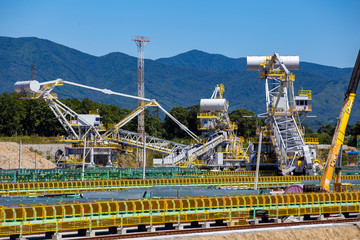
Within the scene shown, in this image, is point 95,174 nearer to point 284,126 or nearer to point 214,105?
point 214,105

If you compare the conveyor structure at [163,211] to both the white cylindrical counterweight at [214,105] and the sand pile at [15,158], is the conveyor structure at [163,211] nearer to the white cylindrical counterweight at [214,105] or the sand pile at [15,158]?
the white cylindrical counterweight at [214,105]

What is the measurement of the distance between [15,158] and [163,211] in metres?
89.2

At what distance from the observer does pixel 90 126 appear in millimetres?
130750

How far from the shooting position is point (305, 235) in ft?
158

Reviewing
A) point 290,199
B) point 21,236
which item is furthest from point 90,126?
point 21,236

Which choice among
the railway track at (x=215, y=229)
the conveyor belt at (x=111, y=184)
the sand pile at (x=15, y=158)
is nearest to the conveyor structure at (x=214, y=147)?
the sand pile at (x=15, y=158)

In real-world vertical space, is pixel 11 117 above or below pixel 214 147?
above

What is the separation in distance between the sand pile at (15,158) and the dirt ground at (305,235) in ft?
298

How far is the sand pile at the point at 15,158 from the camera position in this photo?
430 feet

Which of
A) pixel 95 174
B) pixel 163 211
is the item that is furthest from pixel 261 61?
pixel 163 211

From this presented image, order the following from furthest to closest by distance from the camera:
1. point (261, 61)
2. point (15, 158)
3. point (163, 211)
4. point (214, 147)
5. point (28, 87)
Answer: point (15, 158)
point (214, 147)
point (28, 87)
point (261, 61)
point (163, 211)

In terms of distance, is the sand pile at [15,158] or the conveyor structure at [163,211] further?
the sand pile at [15,158]

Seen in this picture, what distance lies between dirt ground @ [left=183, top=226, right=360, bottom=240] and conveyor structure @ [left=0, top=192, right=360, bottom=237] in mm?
4339

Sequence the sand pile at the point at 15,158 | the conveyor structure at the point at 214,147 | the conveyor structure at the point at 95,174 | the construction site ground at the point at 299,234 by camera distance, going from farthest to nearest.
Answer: the sand pile at the point at 15,158 < the conveyor structure at the point at 214,147 < the conveyor structure at the point at 95,174 < the construction site ground at the point at 299,234
